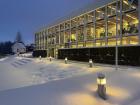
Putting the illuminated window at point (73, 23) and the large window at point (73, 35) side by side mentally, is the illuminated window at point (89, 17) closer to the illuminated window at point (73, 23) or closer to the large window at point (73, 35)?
the illuminated window at point (73, 23)

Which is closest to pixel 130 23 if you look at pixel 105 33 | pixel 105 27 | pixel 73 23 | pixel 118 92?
pixel 105 27

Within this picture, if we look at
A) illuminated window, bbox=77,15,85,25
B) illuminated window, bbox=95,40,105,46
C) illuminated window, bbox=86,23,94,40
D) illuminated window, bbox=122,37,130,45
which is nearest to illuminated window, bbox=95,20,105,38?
illuminated window, bbox=95,40,105,46

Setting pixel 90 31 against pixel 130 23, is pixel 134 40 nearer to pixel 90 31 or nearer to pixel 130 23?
pixel 130 23

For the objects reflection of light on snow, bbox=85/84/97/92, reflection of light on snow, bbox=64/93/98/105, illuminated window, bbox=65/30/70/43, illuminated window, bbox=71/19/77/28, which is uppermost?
illuminated window, bbox=71/19/77/28

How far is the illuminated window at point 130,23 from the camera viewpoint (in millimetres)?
27375

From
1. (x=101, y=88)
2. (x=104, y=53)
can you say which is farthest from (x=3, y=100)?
(x=104, y=53)

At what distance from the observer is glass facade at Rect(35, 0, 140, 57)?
27842 mm

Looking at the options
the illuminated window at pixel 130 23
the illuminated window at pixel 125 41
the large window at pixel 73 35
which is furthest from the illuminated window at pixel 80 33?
the illuminated window at pixel 125 41

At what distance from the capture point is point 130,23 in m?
28.1

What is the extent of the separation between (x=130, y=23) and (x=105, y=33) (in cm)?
492

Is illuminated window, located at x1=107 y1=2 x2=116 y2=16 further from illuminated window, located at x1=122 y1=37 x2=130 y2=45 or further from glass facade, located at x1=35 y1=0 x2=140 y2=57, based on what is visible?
illuminated window, located at x1=122 y1=37 x2=130 y2=45

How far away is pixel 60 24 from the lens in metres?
49.2

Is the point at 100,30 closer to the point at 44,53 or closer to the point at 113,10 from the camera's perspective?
the point at 113,10

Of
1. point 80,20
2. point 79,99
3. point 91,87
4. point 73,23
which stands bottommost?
point 79,99
